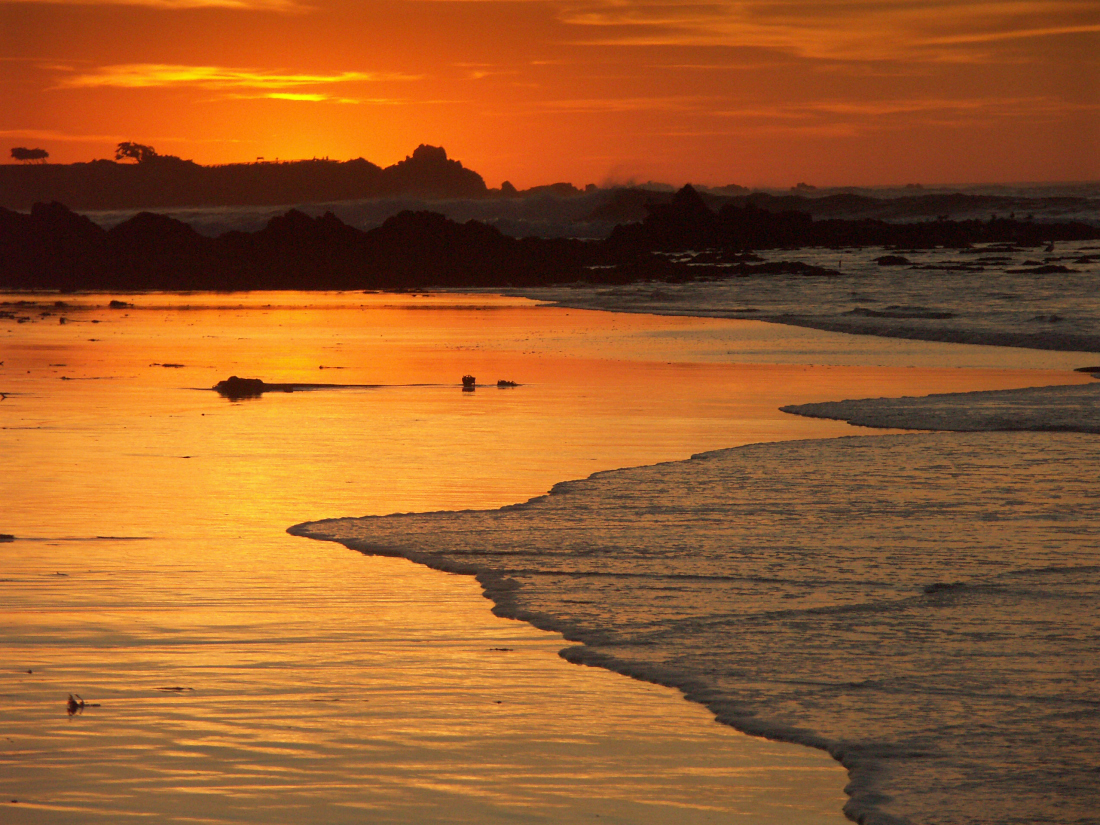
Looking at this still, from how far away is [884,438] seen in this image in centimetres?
1388

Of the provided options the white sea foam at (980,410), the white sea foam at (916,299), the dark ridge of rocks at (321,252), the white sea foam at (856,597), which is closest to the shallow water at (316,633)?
the white sea foam at (856,597)

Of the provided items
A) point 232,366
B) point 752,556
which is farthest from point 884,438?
point 232,366

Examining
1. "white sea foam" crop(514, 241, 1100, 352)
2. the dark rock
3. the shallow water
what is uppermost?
"white sea foam" crop(514, 241, 1100, 352)

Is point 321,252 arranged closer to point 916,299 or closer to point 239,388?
point 916,299

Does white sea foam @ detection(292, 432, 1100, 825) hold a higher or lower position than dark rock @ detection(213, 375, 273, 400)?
lower

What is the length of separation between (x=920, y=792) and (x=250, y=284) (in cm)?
7125

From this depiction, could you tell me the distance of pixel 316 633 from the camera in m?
→ 6.79

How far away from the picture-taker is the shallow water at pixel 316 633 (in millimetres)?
4871

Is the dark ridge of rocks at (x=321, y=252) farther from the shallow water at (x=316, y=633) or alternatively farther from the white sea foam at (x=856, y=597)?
the white sea foam at (x=856, y=597)

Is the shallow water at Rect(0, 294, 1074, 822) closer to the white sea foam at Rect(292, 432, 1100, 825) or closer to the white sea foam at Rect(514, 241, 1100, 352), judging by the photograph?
the white sea foam at Rect(292, 432, 1100, 825)

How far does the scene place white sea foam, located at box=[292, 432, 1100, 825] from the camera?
520 cm

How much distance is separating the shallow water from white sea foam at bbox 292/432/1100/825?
12.4 inches

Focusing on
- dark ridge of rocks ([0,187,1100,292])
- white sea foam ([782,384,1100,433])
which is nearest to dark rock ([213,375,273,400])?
white sea foam ([782,384,1100,433])

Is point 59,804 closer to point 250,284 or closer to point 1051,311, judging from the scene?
point 1051,311
